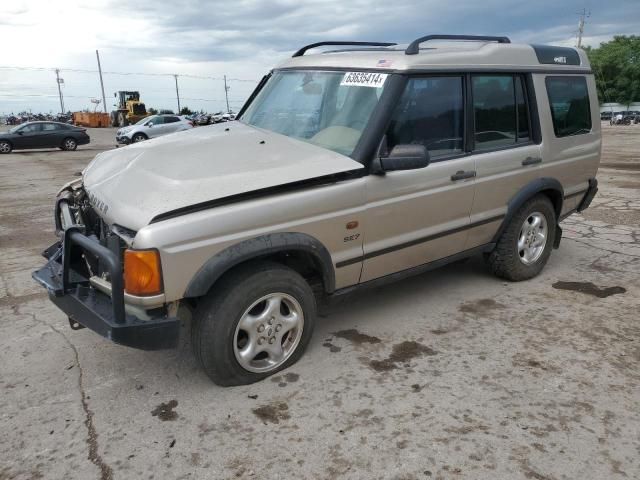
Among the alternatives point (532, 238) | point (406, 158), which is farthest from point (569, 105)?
point (406, 158)

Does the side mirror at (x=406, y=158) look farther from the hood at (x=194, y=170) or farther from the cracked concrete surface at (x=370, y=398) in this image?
the cracked concrete surface at (x=370, y=398)

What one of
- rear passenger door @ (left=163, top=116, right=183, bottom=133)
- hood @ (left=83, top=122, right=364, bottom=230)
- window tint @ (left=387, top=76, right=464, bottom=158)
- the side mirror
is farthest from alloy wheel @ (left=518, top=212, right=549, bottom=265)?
rear passenger door @ (left=163, top=116, right=183, bottom=133)

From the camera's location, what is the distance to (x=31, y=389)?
317 cm

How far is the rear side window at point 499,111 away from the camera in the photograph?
4.04 metres

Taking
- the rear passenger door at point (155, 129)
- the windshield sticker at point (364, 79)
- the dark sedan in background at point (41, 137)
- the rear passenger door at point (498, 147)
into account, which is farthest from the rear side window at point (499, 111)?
the rear passenger door at point (155, 129)

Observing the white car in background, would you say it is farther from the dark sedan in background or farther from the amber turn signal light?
the amber turn signal light

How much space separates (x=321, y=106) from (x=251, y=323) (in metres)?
1.66

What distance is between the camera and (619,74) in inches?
2940

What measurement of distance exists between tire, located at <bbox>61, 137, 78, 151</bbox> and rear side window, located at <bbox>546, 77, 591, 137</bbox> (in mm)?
22901

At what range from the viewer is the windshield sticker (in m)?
3.53

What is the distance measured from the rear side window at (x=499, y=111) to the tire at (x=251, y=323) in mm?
1958

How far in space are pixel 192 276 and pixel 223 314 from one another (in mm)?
295

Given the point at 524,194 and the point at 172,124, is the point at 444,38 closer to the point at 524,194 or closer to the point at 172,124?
the point at 524,194

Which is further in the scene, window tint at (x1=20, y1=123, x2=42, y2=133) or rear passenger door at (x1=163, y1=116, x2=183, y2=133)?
rear passenger door at (x1=163, y1=116, x2=183, y2=133)
